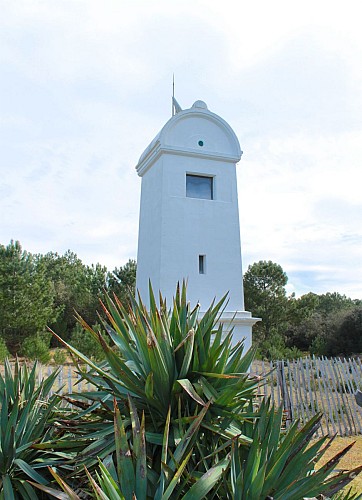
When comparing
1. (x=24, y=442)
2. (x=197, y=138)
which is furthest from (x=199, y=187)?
(x=24, y=442)

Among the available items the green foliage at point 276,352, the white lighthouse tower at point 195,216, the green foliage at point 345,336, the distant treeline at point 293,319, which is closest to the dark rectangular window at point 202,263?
the white lighthouse tower at point 195,216

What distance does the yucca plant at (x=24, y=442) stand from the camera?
2.72 m

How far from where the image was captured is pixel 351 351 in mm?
23125

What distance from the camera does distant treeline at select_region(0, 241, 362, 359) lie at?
23.4m

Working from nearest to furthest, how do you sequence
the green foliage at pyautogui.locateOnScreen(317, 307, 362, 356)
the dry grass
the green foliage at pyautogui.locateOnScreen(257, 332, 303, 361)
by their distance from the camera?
the dry grass, the green foliage at pyautogui.locateOnScreen(257, 332, 303, 361), the green foliage at pyautogui.locateOnScreen(317, 307, 362, 356)

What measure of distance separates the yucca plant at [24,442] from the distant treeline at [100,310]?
12123mm

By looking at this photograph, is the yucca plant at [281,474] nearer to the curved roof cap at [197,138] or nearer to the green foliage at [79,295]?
the curved roof cap at [197,138]

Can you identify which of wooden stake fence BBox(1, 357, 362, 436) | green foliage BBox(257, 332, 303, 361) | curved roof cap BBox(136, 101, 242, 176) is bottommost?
wooden stake fence BBox(1, 357, 362, 436)

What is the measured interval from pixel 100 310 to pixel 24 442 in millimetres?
29259

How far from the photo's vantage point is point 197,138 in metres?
12.2

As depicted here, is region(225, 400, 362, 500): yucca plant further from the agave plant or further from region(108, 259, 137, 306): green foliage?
region(108, 259, 137, 306): green foliage

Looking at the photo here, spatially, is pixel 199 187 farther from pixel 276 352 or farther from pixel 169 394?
pixel 276 352

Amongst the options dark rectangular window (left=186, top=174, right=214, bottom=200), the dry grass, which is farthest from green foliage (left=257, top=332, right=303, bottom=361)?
dark rectangular window (left=186, top=174, right=214, bottom=200)

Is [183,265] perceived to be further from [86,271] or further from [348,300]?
[348,300]
